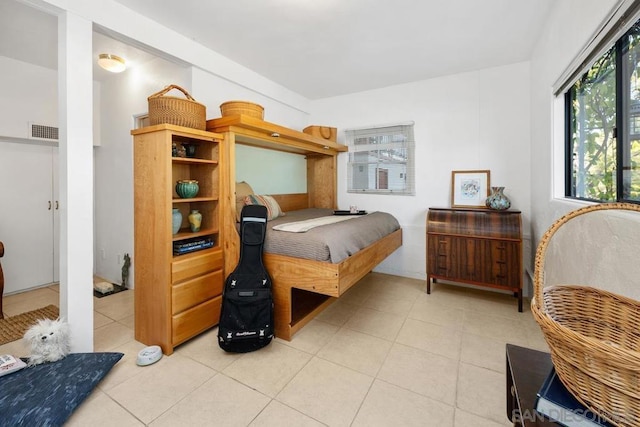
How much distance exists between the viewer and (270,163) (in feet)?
11.8

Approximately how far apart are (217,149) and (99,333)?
1.79 m

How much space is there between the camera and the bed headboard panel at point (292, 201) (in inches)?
146

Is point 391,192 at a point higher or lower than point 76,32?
lower

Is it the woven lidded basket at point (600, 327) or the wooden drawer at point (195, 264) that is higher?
the woven lidded basket at point (600, 327)

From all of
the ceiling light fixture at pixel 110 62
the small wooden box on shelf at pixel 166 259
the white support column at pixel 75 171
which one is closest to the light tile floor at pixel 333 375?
the small wooden box on shelf at pixel 166 259

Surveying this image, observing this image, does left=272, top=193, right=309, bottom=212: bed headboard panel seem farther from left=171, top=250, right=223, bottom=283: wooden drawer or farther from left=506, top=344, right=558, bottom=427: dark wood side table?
left=506, top=344, right=558, bottom=427: dark wood side table

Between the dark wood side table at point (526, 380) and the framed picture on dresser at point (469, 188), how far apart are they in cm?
260

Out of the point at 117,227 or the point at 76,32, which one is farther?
the point at 117,227

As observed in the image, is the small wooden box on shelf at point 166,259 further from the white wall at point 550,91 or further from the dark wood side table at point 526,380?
the white wall at point 550,91

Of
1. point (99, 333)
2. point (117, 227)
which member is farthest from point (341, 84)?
point (99, 333)

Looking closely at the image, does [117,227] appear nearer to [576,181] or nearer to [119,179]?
[119,179]

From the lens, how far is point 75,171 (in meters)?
1.82

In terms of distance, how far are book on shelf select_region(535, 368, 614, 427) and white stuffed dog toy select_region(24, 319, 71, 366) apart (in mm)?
2412

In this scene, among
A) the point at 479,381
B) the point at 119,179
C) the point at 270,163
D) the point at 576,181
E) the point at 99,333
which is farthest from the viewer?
the point at 270,163
